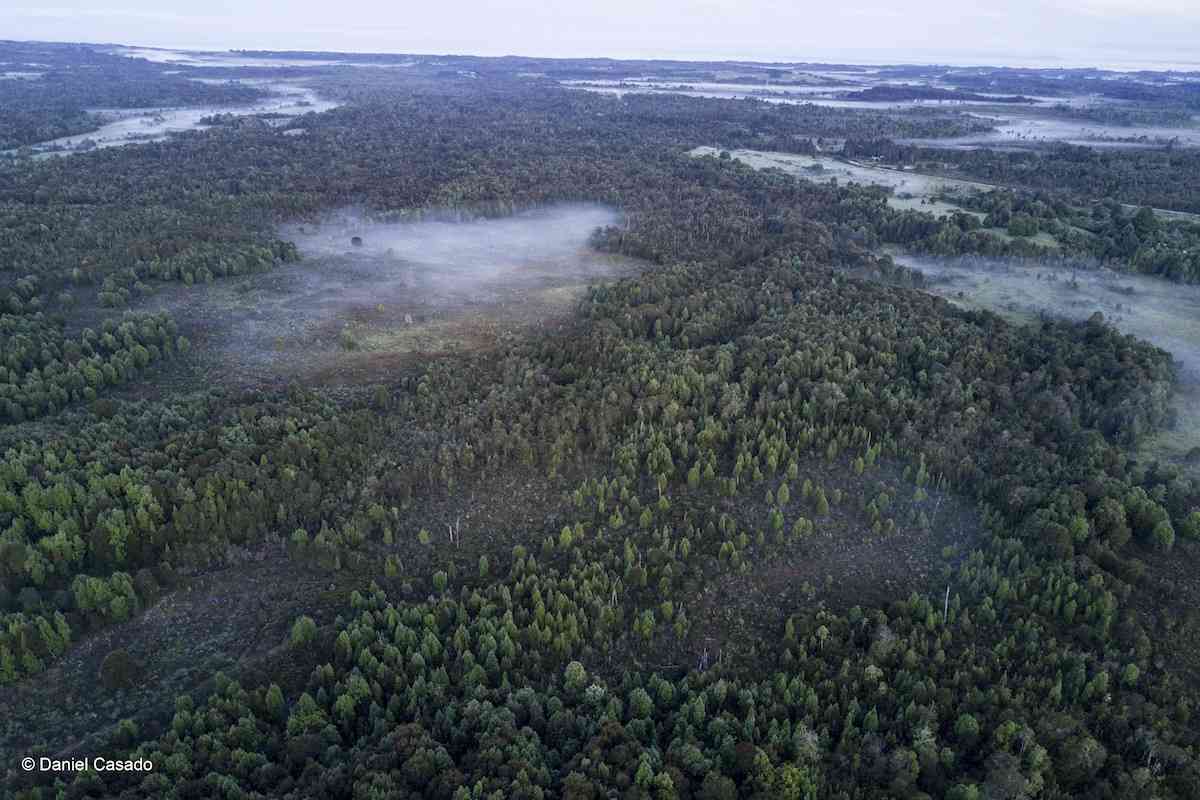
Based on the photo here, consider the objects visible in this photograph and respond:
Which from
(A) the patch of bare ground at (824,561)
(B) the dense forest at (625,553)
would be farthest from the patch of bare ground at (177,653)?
(A) the patch of bare ground at (824,561)

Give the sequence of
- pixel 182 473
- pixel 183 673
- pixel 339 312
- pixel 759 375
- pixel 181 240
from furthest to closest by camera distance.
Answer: pixel 181 240 < pixel 339 312 < pixel 759 375 < pixel 182 473 < pixel 183 673

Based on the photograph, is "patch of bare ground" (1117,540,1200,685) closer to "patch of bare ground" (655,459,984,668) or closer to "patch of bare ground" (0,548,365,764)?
"patch of bare ground" (655,459,984,668)

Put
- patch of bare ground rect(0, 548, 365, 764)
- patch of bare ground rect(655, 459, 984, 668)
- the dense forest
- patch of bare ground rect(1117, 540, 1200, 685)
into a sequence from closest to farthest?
the dense forest < patch of bare ground rect(0, 548, 365, 764) < patch of bare ground rect(1117, 540, 1200, 685) < patch of bare ground rect(655, 459, 984, 668)

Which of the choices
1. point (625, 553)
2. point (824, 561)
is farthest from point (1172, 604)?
point (625, 553)

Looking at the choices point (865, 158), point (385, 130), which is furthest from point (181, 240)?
point (865, 158)

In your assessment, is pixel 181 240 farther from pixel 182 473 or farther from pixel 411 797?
pixel 411 797

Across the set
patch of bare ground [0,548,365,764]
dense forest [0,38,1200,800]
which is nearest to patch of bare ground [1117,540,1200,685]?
dense forest [0,38,1200,800]

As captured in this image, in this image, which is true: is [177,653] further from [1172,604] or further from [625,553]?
[1172,604]

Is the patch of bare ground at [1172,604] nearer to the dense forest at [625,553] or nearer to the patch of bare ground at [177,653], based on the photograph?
the dense forest at [625,553]
